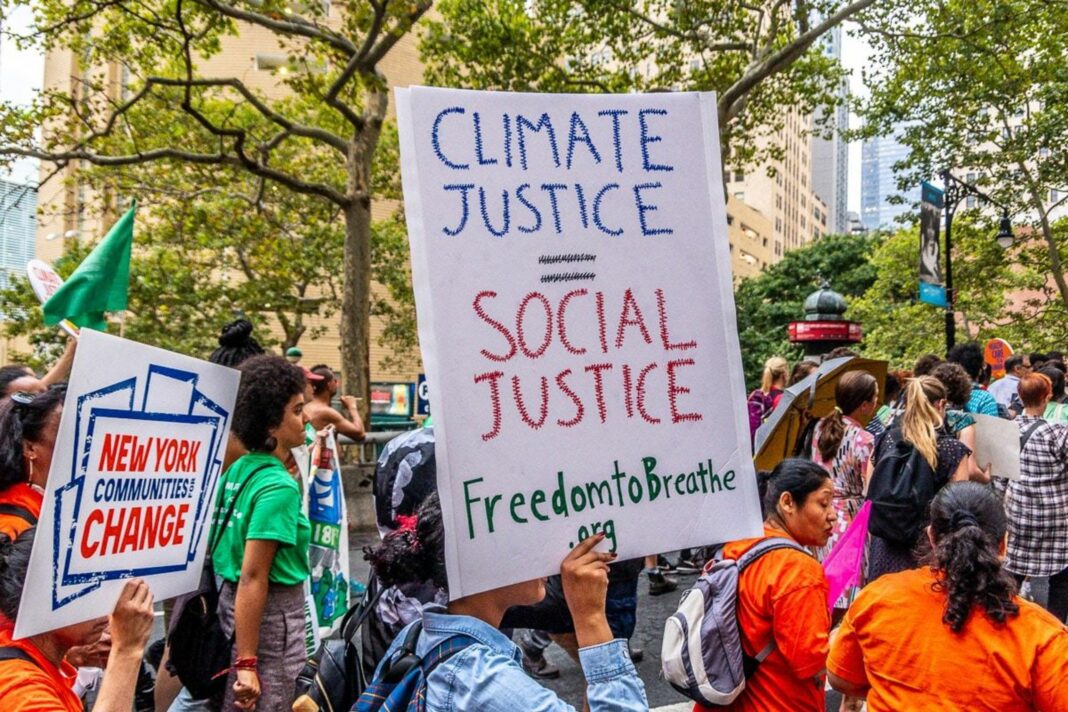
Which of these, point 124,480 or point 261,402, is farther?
point 261,402

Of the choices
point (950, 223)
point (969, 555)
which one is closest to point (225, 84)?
point (969, 555)

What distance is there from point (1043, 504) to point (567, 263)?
15.6 feet

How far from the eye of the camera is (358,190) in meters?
13.1

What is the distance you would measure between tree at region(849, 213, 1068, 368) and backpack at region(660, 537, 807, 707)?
2014 cm

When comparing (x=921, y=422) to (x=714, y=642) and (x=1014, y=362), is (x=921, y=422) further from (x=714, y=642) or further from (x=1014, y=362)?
(x=1014, y=362)

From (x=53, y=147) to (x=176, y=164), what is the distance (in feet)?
10.7

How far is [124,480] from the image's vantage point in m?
2.23

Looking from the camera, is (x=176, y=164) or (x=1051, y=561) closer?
(x=1051, y=561)

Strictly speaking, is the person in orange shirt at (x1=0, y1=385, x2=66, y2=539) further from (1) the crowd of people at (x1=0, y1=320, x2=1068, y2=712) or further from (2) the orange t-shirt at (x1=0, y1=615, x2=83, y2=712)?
(2) the orange t-shirt at (x1=0, y1=615, x2=83, y2=712)

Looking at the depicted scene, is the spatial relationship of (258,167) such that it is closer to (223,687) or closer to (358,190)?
(358,190)

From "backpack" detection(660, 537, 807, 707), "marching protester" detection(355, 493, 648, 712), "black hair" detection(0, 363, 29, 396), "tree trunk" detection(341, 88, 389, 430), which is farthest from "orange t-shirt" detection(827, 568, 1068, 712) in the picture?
"tree trunk" detection(341, 88, 389, 430)

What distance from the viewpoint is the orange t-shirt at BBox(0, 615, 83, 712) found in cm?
189

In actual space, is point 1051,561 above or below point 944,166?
below

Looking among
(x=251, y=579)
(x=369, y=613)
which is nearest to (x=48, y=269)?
(x=251, y=579)
